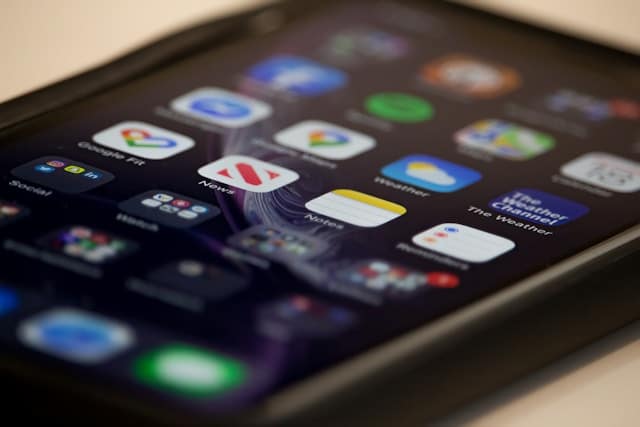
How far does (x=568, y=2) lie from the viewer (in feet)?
3.48

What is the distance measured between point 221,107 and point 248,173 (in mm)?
90

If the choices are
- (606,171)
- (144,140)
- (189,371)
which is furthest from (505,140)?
(189,371)

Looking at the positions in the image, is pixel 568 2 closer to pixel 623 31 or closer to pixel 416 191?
pixel 623 31

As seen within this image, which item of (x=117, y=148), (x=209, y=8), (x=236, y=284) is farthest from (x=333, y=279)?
(x=209, y=8)

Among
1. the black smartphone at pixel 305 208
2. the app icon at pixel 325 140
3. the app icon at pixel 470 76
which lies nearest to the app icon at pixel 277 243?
the black smartphone at pixel 305 208

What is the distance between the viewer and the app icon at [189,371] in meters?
0.48

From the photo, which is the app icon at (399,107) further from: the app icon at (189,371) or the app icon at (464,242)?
the app icon at (189,371)

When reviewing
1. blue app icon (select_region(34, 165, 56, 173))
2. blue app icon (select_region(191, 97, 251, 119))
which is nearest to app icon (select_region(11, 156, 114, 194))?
blue app icon (select_region(34, 165, 56, 173))

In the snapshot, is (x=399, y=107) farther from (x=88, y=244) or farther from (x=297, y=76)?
(x=88, y=244)

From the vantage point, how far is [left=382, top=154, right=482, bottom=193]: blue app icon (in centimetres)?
66

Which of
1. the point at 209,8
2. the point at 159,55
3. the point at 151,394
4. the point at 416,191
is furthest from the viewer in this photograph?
the point at 209,8

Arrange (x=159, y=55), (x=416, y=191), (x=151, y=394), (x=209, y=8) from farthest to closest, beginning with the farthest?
(x=209, y=8) < (x=159, y=55) < (x=416, y=191) < (x=151, y=394)

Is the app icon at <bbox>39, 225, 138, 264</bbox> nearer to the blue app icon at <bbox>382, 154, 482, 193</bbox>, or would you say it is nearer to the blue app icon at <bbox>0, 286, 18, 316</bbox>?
the blue app icon at <bbox>0, 286, 18, 316</bbox>

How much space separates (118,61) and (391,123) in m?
0.15
